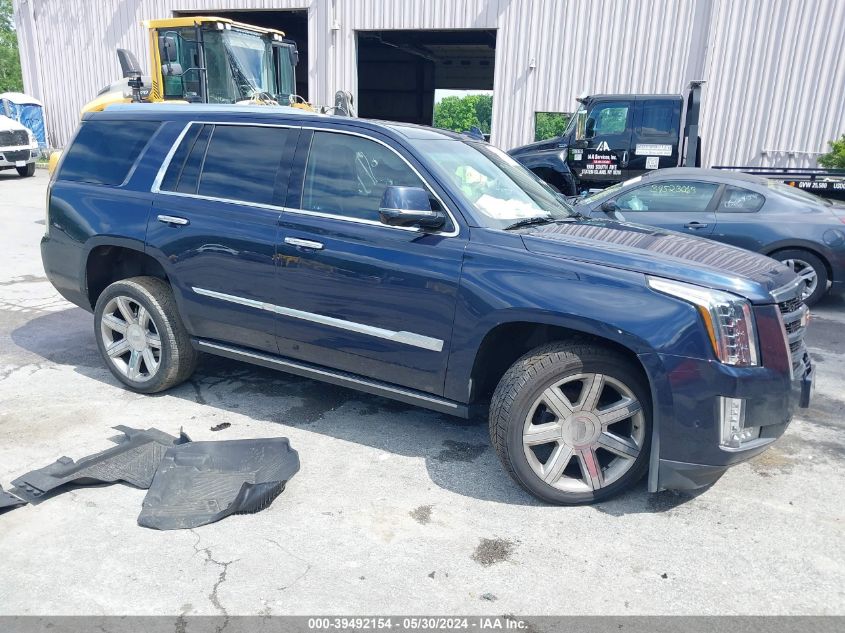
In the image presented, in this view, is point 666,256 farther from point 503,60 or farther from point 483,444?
point 503,60

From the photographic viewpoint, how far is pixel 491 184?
13.0 ft

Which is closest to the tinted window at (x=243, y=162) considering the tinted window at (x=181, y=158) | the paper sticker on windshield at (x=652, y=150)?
the tinted window at (x=181, y=158)

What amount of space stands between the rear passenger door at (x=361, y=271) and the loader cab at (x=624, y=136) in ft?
28.9

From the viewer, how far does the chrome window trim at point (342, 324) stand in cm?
354

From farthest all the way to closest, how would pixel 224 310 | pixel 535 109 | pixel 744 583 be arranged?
pixel 535 109 < pixel 224 310 < pixel 744 583

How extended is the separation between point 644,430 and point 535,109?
14.7 metres

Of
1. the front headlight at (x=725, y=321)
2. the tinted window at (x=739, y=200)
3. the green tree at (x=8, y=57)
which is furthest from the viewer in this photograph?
the green tree at (x=8, y=57)

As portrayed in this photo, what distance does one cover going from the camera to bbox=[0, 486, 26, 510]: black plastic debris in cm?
318

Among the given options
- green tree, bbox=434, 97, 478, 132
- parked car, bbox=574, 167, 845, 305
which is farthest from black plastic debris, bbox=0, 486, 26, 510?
green tree, bbox=434, 97, 478, 132

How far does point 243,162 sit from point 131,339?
1.51 meters

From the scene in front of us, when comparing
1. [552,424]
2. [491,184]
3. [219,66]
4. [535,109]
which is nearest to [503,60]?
[535,109]

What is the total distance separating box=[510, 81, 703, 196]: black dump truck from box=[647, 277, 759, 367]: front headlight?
9067 mm

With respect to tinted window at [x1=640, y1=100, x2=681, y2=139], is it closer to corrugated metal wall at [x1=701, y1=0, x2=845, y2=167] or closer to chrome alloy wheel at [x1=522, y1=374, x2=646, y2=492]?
corrugated metal wall at [x1=701, y1=0, x2=845, y2=167]

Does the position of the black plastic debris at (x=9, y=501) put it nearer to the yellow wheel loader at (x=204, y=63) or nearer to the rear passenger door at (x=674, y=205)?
the rear passenger door at (x=674, y=205)
